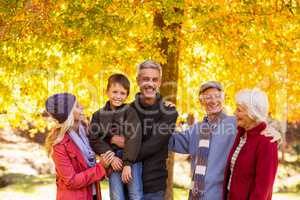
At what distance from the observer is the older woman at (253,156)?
376cm

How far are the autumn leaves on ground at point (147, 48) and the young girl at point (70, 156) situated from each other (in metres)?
1.71

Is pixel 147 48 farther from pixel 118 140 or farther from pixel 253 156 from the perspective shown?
pixel 253 156

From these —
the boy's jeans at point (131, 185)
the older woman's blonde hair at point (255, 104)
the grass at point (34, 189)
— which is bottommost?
the grass at point (34, 189)

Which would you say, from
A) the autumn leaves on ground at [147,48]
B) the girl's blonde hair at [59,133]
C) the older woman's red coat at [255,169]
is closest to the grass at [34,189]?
the autumn leaves on ground at [147,48]

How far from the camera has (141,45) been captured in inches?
294

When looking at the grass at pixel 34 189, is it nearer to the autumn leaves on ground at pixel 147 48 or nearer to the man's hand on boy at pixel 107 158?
the autumn leaves on ground at pixel 147 48

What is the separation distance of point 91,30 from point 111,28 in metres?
0.27

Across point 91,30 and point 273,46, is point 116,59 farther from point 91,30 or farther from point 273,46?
point 273,46

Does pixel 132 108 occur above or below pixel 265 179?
above

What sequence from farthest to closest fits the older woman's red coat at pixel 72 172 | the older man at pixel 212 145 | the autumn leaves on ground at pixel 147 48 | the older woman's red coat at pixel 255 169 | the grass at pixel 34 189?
the grass at pixel 34 189 < the autumn leaves on ground at pixel 147 48 < the older man at pixel 212 145 < the older woman's red coat at pixel 72 172 < the older woman's red coat at pixel 255 169

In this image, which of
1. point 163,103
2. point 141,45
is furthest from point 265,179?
point 141,45

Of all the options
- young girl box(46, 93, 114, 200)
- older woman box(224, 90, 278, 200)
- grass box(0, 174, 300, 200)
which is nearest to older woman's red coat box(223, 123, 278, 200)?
older woman box(224, 90, 278, 200)

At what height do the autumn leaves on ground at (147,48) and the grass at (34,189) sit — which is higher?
the autumn leaves on ground at (147,48)

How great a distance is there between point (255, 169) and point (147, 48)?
3.60 metres
